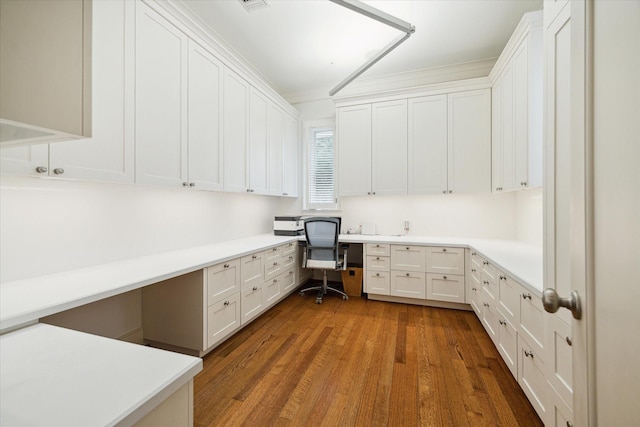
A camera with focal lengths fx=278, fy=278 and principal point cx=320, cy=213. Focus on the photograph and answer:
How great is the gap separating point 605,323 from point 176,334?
8.20 ft

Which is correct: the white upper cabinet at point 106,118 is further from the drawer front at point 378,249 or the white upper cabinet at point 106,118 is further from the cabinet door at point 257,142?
the drawer front at point 378,249

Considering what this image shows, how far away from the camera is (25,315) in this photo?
3.63 feet

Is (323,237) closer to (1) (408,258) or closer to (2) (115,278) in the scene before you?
(1) (408,258)

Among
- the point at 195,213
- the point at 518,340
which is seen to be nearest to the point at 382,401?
the point at 518,340

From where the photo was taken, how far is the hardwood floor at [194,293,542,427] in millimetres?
1617

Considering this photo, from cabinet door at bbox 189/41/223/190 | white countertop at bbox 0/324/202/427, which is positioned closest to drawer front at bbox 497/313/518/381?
white countertop at bbox 0/324/202/427

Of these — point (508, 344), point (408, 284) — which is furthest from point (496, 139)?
point (508, 344)

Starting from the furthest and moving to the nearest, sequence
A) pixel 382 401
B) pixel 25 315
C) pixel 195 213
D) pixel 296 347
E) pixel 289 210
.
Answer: pixel 289 210 < pixel 195 213 < pixel 296 347 < pixel 382 401 < pixel 25 315

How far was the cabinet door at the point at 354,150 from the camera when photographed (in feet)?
12.9

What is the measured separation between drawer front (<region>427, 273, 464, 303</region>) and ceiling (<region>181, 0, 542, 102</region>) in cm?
271

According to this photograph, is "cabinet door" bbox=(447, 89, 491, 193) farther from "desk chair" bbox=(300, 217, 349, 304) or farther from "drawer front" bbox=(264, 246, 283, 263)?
"drawer front" bbox=(264, 246, 283, 263)

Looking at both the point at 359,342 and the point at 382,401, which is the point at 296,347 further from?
the point at 382,401

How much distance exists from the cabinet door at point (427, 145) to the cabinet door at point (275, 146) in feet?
5.89

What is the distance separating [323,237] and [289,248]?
18.6 inches
